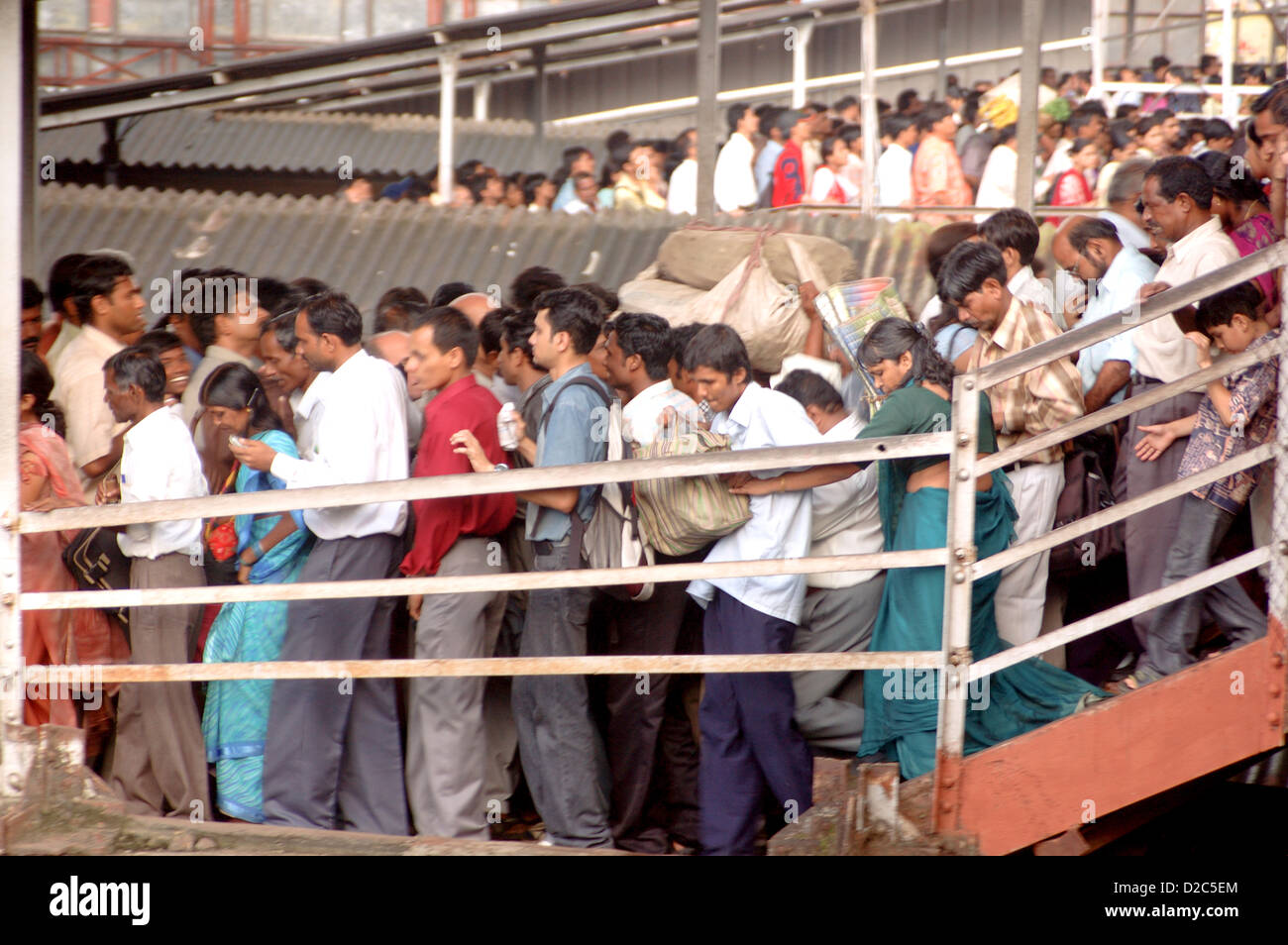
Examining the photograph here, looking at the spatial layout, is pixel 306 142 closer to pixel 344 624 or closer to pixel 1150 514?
pixel 344 624

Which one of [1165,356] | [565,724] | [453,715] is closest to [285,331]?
[453,715]

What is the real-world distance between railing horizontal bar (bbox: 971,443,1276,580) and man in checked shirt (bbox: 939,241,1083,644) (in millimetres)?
803

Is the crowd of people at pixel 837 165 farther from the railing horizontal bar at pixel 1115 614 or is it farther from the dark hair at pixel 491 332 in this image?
the railing horizontal bar at pixel 1115 614

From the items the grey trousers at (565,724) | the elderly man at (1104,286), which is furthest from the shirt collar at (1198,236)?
the grey trousers at (565,724)

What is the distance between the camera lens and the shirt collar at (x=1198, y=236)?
4.91 meters

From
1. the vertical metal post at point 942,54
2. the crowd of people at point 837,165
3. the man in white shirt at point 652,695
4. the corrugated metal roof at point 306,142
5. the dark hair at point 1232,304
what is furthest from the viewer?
the vertical metal post at point 942,54

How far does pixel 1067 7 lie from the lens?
18.2 metres

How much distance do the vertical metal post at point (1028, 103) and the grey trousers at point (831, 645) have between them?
3794mm

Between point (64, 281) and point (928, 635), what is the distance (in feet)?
13.7

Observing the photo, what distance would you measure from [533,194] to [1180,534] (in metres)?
7.43

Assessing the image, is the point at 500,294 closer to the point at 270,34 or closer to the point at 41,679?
the point at 41,679

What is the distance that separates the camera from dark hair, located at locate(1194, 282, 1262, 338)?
442 cm

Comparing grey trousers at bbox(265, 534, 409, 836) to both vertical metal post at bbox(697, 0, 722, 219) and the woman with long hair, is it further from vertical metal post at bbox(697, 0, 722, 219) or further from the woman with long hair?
vertical metal post at bbox(697, 0, 722, 219)

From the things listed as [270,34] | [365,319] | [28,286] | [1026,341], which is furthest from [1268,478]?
[270,34]
